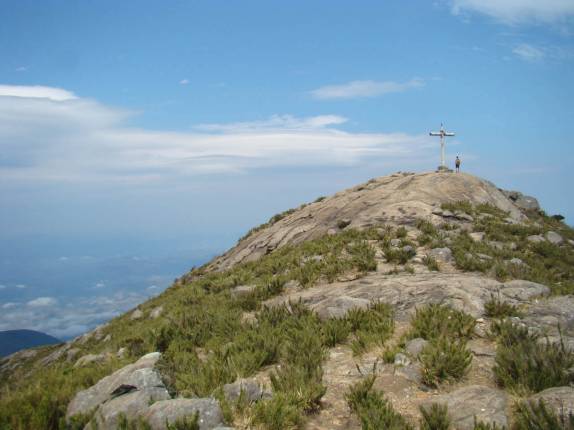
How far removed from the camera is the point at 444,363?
7.37 metres

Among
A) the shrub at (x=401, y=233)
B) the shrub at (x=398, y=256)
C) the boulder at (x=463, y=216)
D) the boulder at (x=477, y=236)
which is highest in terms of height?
the boulder at (x=463, y=216)

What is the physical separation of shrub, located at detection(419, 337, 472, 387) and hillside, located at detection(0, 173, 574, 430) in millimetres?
26

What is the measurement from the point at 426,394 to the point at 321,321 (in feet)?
12.6

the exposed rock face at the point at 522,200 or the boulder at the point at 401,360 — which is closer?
the boulder at the point at 401,360

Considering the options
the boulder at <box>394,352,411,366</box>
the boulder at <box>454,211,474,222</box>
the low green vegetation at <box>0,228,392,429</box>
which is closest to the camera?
the low green vegetation at <box>0,228,392,429</box>

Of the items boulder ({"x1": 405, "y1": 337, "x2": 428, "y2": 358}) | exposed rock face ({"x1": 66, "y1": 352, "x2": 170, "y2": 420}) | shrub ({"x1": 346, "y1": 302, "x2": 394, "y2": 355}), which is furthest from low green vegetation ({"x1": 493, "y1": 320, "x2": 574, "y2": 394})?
exposed rock face ({"x1": 66, "y1": 352, "x2": 170, "y2": 420})

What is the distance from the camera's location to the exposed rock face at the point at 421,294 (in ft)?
34.4

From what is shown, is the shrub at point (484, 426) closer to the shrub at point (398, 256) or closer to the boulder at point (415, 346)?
the boulder at point (415, 346)

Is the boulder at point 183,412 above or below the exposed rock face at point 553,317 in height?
below

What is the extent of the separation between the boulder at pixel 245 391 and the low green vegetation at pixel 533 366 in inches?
160

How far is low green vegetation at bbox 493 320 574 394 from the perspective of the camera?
21.1 feet

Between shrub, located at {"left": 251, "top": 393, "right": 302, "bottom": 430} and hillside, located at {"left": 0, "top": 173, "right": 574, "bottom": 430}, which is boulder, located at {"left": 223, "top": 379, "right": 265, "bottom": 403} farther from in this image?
shrub, located at {"left": 251, "top": 393, "right": 302, "bottom": 430}

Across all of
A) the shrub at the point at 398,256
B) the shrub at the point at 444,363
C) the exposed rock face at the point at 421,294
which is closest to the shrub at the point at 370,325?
the exposed rock face at the point at 421,294

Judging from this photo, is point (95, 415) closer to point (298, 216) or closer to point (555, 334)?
point (555, 334)
